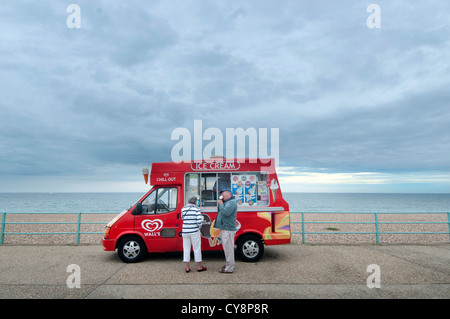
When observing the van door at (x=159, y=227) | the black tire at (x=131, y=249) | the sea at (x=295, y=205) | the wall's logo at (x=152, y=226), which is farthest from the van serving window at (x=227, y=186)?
the sea at (x=295, y=205)

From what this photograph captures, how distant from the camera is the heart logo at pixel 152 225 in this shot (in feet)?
22.8

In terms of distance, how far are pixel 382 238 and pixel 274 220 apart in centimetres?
1028

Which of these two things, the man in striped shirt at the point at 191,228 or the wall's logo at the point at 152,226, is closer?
the man in striped shirt at the point at 191,228

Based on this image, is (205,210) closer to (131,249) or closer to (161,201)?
(161,201)

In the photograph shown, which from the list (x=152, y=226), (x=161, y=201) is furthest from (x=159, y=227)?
(x=161, y=201)

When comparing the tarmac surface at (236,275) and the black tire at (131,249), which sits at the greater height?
the black tire at (131,249)

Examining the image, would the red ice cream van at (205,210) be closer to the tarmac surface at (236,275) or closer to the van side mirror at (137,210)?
the van side mirror at (137,210)

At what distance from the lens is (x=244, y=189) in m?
7.26

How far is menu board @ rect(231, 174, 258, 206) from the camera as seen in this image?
284 inches

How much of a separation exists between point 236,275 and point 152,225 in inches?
97.3

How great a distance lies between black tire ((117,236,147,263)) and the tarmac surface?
199 mm
